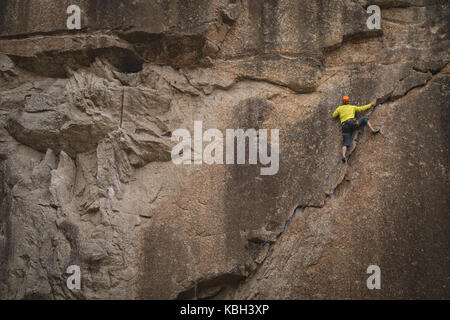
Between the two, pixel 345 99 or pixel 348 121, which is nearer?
pixel 348 121

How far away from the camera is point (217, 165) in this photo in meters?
6.69

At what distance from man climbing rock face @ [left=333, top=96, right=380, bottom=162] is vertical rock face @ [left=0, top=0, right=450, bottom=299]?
0.52ft

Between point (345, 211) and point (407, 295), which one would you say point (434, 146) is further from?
point (407, 295)

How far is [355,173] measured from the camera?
6.52m

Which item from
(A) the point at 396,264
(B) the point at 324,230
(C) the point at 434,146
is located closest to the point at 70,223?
(B) the point at 324,230

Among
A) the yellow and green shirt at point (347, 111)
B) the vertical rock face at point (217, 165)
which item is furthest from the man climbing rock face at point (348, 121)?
the vertical rock face at point (217, 165)

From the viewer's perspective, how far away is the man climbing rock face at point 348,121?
6483 millimetres

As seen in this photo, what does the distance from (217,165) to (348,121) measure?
2055 millimetres

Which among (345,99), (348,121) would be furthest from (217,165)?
(345,99)

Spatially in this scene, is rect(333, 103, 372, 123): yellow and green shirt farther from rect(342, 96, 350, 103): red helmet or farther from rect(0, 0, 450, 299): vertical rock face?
rect(0, 0, 450, 299): vertical rock face

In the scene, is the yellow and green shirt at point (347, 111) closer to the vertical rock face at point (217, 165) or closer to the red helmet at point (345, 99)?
the red helmet at point (345, 99)

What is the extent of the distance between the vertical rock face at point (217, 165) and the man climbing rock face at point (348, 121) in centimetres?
16

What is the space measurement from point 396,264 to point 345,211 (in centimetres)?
98

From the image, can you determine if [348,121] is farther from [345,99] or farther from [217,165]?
[217,165]
